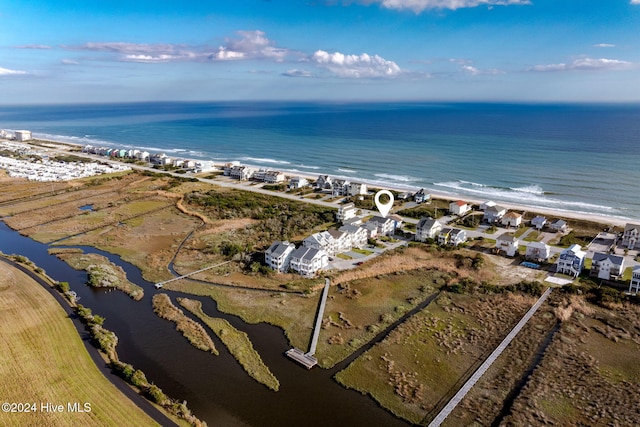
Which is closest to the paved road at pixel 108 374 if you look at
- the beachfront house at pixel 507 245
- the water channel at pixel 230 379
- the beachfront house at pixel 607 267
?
the water channel at pixel 230 379

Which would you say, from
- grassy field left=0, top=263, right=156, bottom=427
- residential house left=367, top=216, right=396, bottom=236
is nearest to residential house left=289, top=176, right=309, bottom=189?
A: residential house left=367, top=216, right=396, bottom=236

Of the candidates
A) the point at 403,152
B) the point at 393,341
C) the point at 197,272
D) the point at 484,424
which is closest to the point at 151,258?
the point at 197,272

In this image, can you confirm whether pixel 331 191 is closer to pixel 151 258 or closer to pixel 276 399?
pixel 151 258

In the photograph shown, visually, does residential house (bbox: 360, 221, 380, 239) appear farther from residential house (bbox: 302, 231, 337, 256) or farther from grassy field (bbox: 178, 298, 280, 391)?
grassy field (bbox: 178, 298, 280, 391)

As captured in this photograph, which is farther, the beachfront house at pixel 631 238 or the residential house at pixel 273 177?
the residential house at pixel 273 177

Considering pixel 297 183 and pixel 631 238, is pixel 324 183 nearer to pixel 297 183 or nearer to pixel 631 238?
pixel 297 183

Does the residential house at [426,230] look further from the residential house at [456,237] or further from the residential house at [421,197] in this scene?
the residential house at [421,197]

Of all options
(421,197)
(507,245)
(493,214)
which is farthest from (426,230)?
(421,197)
